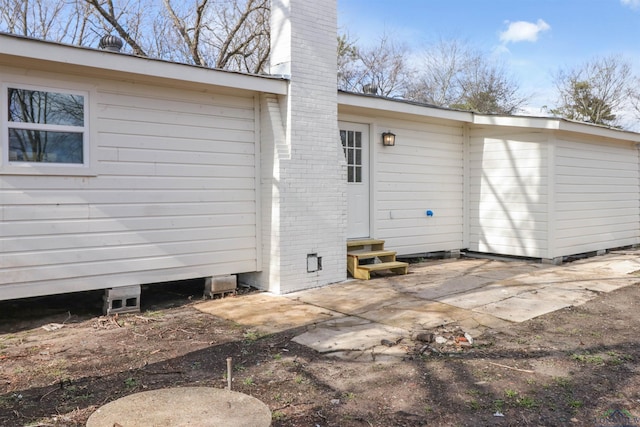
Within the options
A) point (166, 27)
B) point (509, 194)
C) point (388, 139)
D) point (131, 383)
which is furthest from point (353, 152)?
point (166, 27)

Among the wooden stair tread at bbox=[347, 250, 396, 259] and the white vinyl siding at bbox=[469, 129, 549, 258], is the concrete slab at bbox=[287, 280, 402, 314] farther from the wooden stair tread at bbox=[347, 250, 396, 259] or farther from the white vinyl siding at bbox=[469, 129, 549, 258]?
the white vinyl siding at bbox=[469, 129, 549, 258]

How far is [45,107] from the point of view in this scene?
4902 mm

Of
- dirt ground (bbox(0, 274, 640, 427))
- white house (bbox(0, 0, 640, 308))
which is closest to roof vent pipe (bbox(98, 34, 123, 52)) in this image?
white house (bbox(0, 0, 640, 308))

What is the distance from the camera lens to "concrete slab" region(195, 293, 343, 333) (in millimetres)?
4836

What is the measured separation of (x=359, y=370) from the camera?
3547mm

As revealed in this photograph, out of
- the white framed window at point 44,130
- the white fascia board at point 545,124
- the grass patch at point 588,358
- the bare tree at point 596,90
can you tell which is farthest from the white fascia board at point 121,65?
the bare tree at point 596,90

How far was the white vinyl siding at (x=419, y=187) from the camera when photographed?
8102 mm

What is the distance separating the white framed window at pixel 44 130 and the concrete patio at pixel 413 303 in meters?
2.19

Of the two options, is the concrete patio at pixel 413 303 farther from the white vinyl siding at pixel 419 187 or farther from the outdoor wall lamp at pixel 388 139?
the outdoor wall lamp at pixel 388 139


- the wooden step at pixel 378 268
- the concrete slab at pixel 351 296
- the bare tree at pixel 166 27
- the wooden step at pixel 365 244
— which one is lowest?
the concrete slab at pixel 351 296

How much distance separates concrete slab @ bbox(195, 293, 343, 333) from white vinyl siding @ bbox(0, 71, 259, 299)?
1.60ft

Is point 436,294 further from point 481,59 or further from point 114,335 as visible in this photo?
point 481,59

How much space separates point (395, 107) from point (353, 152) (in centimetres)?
97

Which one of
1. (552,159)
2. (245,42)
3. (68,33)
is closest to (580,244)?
(552,159)
